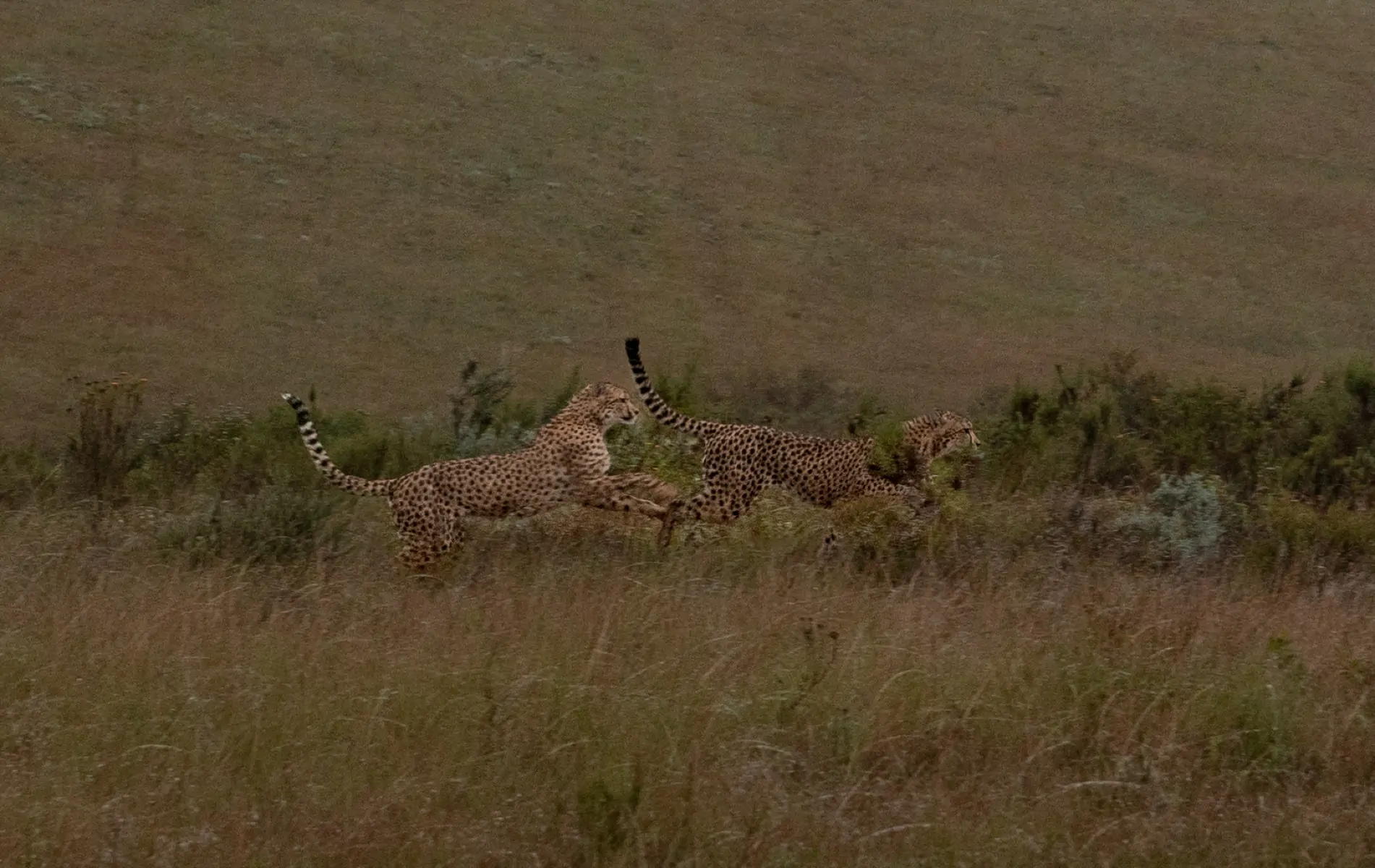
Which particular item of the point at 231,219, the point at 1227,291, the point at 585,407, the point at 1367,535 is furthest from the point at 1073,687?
the point at 1227,291

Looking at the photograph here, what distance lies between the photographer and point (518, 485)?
10.8 m

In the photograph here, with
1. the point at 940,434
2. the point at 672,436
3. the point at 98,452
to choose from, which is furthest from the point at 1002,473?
the point at 98,452

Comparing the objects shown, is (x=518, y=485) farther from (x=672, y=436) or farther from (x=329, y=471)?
(x=672, y=436)

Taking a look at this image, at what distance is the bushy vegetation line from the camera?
30.8 feet

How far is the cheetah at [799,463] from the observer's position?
38.3ft

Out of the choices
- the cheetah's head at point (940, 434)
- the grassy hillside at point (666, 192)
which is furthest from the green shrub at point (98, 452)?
the grassy hillside at point (666, 192)

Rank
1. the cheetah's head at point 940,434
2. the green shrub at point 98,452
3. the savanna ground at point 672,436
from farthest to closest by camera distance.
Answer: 1. the green shrub at point 98,452
2. the cheetah's head at point 940,434
3. the savanna ground at point 672,436

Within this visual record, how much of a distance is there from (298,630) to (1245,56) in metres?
47.8

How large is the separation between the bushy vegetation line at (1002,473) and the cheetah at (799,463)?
0.70 ft

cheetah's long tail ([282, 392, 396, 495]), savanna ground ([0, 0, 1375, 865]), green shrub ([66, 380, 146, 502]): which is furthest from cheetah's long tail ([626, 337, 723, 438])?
green shrub ([66, 380, 146, 502])

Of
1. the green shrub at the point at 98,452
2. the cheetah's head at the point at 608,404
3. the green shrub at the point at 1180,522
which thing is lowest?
the green shrub at the point at 98,452

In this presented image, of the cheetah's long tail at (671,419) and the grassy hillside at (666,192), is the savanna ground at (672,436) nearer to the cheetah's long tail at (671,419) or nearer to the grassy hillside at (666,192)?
the grassy hillside at (666,192)

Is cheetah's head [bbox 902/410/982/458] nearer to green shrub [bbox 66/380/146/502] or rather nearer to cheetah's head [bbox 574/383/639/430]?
cheetah's head [bbox 574/383/639/430]

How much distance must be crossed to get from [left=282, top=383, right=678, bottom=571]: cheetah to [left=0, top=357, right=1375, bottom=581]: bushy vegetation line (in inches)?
16.3
